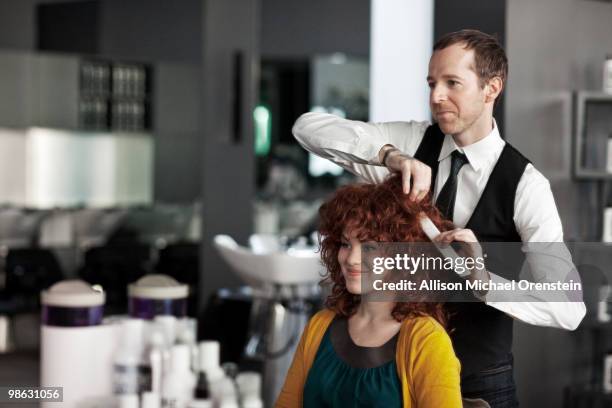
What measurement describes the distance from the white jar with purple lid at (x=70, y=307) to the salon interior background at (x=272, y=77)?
1.18 m

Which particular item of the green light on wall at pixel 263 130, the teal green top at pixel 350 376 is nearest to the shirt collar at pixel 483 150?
the teal green top at pixel 350 376

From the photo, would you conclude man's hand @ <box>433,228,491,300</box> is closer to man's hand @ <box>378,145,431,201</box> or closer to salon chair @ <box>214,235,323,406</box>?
man's hand @ <box>378,145,431,201</box>

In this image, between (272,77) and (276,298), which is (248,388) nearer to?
(276,298)

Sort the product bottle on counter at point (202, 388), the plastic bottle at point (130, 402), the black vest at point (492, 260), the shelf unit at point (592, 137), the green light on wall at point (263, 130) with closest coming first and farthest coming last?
the black vest at point (492, 260), the plastic bottle at point (130, 402), the product bottle on counter at point (202, 388), the shelf unit at point (592, 137), the green light on wall at point (263, 130)

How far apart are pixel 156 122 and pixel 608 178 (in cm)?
803

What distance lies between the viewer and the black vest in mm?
1565

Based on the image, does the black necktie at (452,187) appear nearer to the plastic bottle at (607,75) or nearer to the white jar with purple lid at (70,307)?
the plastic bottle at (607,75)

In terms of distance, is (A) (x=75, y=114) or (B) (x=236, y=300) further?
(A) (x=75, y=114)

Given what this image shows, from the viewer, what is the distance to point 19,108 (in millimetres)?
9234

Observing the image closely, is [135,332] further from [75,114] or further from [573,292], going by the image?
[75,114]

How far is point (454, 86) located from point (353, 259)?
369 mm

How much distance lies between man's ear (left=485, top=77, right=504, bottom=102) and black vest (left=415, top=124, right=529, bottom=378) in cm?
11

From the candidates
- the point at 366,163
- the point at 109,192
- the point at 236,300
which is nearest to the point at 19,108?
the point at 109,192

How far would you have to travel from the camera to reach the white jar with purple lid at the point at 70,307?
2.66 metres
